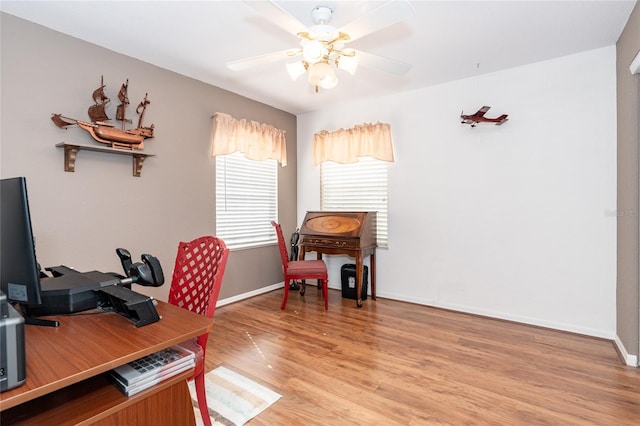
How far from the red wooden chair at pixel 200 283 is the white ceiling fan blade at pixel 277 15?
4.02 ft

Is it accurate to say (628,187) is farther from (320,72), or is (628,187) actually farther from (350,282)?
(350,282)

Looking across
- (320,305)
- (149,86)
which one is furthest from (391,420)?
(149,86)

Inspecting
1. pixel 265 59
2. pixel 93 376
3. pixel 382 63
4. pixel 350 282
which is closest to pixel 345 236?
pixel 350 282

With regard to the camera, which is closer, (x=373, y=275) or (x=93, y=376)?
(x=93, y=376)

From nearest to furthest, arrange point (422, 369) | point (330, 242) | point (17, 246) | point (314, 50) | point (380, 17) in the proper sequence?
point (17, 246) → point (380, 17) → point (314, 50) → point (422, 369) → point (330, 242)

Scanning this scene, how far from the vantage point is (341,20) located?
2293 millimetres

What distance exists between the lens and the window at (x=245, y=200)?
3.74m

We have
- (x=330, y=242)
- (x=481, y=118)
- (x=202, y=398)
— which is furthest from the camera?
(x=330, y=242)

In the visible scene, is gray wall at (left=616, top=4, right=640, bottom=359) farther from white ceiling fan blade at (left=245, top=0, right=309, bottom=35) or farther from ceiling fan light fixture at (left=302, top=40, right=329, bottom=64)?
white ceiling fan blade at (left=245, top=0, right=309, bottom=35)

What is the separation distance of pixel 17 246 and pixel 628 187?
137 inches

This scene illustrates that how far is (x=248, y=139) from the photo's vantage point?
3807 mm

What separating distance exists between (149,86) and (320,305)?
2.89 metres

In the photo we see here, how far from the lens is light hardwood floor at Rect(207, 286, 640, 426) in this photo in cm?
181

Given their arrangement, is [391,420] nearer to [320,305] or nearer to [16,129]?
[320,305]
